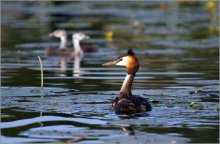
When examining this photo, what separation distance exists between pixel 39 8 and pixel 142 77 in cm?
2815

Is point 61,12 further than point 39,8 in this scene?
No

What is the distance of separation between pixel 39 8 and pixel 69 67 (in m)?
→ 24.5

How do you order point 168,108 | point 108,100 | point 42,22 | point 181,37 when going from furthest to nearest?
point 42,22
point 181,37
point 108,100
point 168,108

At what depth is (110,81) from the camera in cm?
1919

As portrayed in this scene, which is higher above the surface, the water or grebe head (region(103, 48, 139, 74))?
grebe head (region(103, 48, 139, 74))

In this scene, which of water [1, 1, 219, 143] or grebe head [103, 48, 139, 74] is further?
grebe head [103, 48, 139, 74]

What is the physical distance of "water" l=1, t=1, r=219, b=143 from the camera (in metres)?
12.2

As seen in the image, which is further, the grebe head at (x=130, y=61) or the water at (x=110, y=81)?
the grebe head at (x=130, y=61)

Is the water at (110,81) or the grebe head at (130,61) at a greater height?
the grebe head at (130,61)

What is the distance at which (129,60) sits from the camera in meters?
15.1

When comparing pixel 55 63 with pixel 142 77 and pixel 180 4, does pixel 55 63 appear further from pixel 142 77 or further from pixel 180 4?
pixel 180 4

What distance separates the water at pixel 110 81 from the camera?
1222cm

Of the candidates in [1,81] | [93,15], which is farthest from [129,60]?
[93,15]

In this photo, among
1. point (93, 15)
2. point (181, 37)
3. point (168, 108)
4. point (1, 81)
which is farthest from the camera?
point (93, 15)
